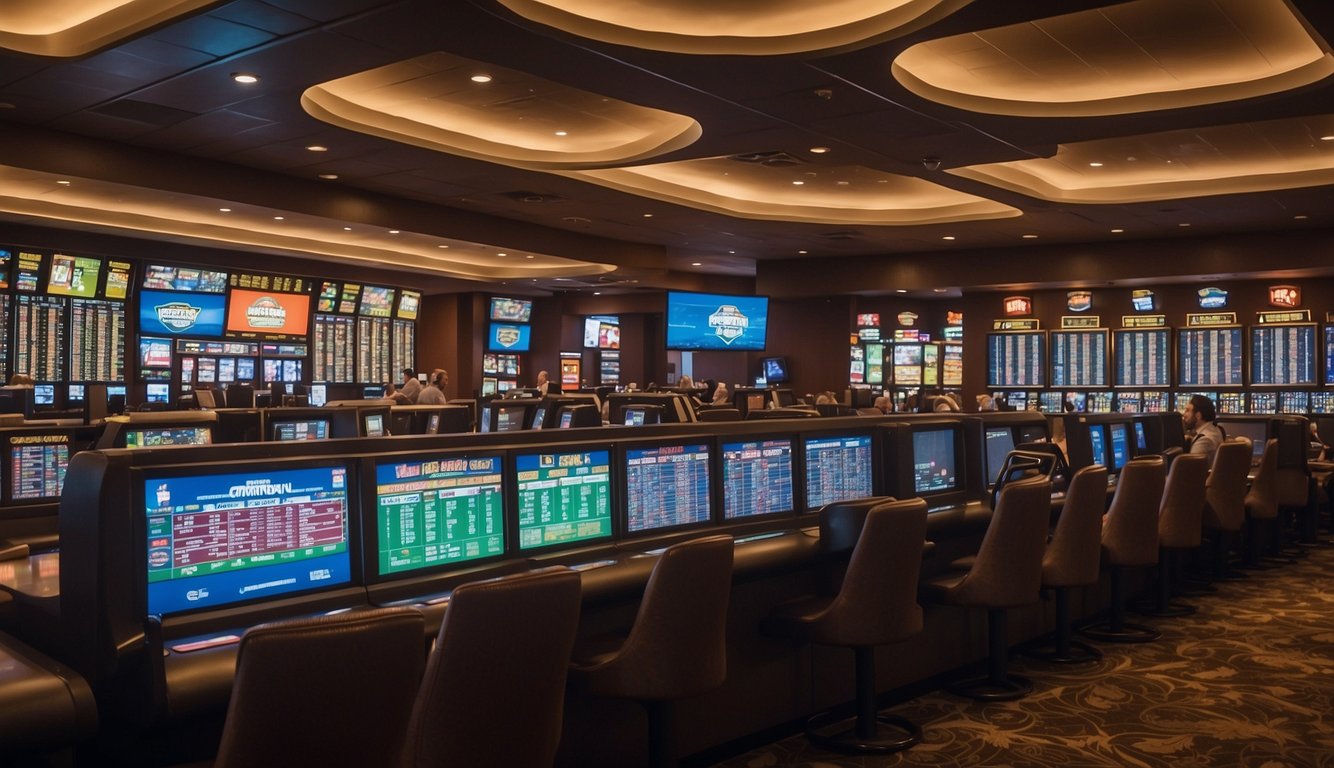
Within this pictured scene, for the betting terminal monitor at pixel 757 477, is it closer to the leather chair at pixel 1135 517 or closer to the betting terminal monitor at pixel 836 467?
the betting terminal monitor at pixel 836 467

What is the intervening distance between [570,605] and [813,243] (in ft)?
38.4

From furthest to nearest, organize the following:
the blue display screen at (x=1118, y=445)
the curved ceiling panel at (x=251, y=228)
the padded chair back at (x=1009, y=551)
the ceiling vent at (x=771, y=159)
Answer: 1. the curved ceiling panel at (x=251, y=228)
2. the ceiling vent at (x=771, y=159)
3. the blue display screen at (x=1118, y=445)
4. the padded chair back at (x=1009, y=551)

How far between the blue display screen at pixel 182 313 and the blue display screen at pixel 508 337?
17.1 feet

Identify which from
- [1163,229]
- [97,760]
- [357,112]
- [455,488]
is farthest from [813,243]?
[97,760]

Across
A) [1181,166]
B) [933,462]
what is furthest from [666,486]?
[1181,166]

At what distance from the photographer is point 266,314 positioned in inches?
520

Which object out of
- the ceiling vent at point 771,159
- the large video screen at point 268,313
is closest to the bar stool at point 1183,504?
the ceiling vent at point 771,159

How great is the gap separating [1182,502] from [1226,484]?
115cm

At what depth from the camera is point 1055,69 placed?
699cm

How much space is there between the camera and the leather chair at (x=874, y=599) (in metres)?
3.79

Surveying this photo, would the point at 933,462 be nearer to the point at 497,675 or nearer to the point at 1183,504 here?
the point at 1183,504

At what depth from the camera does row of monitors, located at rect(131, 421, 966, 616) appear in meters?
2.60

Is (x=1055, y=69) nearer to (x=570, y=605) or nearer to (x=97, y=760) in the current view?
(x=570, y=605)

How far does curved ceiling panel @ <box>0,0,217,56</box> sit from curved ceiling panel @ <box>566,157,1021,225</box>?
4.29 m
